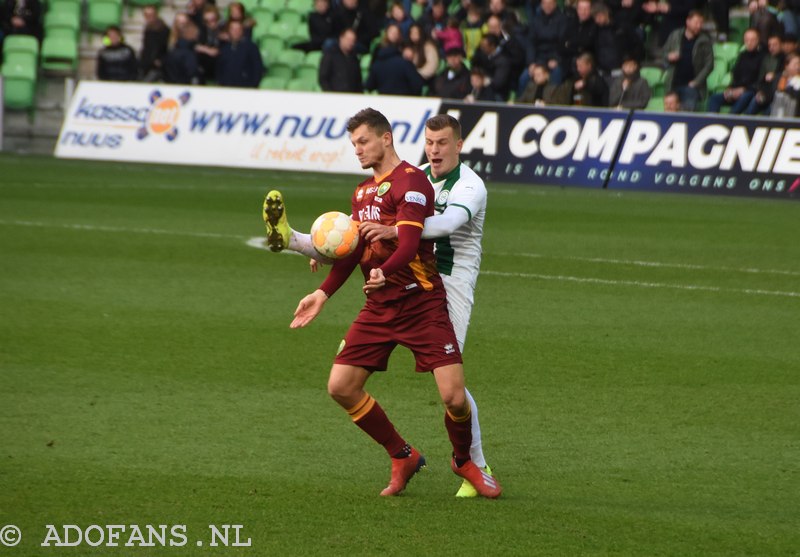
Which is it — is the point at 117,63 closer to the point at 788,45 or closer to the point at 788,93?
the point at 788,45

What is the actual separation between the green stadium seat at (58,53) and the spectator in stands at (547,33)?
31.3 feet

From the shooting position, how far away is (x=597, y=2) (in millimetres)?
22703

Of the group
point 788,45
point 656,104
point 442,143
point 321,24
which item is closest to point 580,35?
point 656,104

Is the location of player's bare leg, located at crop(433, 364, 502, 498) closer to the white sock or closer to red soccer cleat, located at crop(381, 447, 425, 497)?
the white sock

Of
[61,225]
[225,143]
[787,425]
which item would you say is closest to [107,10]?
[225,143]

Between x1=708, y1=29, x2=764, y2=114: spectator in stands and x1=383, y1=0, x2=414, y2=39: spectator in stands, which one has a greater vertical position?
x1=708, y1=29, x2=764, y2=114: spectator in stands

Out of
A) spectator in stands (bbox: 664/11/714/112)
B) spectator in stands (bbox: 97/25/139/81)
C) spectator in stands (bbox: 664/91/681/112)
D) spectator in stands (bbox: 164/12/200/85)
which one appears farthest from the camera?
spectator in stands (bbox: 97/25/139/81)

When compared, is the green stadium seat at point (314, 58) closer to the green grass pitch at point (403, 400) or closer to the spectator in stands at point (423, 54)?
the spectator in stands at point (423, 54)

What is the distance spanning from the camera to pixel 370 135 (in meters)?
5.74

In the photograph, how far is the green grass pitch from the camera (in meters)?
5.48

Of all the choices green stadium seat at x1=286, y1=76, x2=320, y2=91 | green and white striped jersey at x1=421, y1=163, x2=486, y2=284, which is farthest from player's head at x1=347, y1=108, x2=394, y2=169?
green stadium seat at x1=286, y1=76, x2=320, y2=91

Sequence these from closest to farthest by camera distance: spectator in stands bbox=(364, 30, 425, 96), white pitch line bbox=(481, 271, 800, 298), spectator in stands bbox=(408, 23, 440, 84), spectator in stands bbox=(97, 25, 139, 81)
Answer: white pitch line bbox=(481, 271, 800, 298) < spectator in stands bbox=(364, 30, 425, 96) < spectator in stands bbox=(408, 23, 440, 84) < spectator in stands bbox=(97, 25, 139, 81)

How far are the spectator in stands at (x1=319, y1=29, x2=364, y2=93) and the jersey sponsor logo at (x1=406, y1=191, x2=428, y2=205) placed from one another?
18.1m

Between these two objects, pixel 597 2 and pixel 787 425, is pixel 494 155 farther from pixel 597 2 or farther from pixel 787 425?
pixel 787 425
